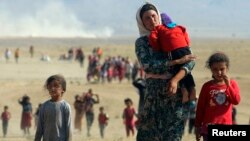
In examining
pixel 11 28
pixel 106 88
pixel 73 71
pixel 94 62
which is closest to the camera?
pixel 106 88

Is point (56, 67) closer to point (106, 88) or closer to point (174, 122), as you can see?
point (106, 88)

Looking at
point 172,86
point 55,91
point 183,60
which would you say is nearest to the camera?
point 172,86

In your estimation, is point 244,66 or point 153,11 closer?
point 153,11

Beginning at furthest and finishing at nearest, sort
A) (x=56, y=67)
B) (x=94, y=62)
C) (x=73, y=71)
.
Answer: (x=56, y=67) → (x=73, y=71) → (x=94, y=62)

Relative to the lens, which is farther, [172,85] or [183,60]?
[183,60]

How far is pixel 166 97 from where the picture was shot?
306 inches

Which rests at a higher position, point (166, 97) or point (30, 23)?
point (30, 23)

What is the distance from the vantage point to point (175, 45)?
302 inches

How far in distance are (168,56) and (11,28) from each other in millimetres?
152684

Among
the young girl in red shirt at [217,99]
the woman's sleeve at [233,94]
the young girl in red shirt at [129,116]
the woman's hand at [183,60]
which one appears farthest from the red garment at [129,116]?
the woman's hand at [183,60]

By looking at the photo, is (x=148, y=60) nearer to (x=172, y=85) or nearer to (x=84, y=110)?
(x=172, y=85)

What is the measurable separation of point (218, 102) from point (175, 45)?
657 millimetres

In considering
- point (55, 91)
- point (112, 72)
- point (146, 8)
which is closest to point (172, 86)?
point (146, 8)

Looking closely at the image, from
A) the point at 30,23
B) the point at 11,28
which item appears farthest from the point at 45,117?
the point at 30,23
